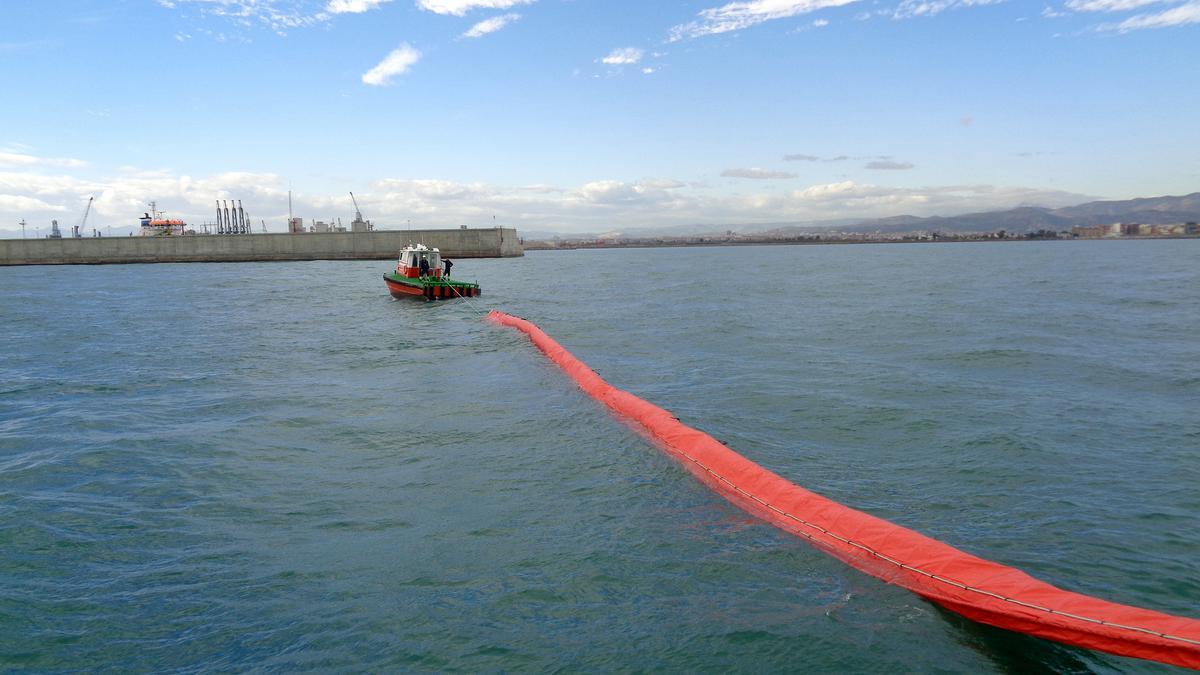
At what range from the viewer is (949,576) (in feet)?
22.2

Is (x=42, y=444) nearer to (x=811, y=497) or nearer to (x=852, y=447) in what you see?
(x=811, y=497)

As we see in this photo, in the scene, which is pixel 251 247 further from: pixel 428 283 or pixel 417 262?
pixel 428 283

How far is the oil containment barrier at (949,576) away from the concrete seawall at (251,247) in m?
89.9

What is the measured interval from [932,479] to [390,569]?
770 centimetres

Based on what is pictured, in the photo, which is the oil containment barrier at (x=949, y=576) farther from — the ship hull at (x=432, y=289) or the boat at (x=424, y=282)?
the boat at (x=424, y=282)

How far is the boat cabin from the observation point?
133ft

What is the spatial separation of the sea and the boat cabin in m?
17.1

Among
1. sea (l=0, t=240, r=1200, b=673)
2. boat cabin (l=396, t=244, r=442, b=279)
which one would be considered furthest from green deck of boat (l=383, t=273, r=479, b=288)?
sea (l=0, t=240, r=1200, b=673)

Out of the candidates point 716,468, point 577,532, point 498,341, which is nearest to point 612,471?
Answer: point 716,468

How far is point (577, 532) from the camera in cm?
866

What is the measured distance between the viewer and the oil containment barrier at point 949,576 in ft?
18.7

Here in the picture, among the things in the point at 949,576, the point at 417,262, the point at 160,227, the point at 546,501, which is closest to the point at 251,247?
the point at 160,227

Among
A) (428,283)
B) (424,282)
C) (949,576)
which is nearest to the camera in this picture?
(949,576)

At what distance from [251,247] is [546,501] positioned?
3888 inches
